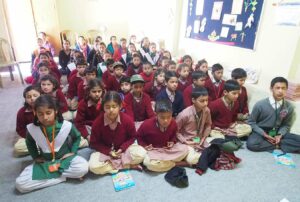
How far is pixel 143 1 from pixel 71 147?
15.8 feet

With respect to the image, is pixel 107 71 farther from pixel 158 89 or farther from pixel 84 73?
pixel 158 89

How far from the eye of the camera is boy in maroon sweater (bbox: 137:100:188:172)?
1.73 meters

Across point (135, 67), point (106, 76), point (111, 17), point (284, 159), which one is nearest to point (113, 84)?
point (106, 76)

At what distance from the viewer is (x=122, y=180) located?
1639 mm

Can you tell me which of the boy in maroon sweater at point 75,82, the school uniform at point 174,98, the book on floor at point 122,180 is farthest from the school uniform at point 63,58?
the book on floor at point 122,180

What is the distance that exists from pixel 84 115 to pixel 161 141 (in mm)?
810

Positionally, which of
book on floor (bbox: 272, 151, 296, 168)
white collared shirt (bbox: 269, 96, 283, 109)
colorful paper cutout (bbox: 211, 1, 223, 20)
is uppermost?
colorful paper cutout (bbox: 211, 1, 223, 20)

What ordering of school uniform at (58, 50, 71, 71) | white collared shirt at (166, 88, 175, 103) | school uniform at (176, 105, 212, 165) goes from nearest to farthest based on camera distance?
school uniform at (176, 105, 212, 165) → white collared shirt at (166, 88, 175, 103) → school uniform at (58, 50, 71, 71)

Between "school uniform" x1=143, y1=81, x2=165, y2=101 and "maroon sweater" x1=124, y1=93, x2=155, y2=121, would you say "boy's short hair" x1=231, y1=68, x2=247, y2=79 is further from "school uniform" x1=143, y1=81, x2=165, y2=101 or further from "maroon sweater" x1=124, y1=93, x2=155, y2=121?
"maroon sweater" x1=124, y1=93, x2=155, y2=121

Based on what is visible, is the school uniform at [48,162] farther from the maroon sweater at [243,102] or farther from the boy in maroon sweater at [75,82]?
the maroon sweater at [243,102]

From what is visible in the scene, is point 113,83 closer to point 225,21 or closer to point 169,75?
point 169,75

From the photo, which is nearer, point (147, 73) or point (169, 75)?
point (169, 75)

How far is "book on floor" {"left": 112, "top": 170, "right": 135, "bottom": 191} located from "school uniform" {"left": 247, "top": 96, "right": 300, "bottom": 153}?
4.14ft

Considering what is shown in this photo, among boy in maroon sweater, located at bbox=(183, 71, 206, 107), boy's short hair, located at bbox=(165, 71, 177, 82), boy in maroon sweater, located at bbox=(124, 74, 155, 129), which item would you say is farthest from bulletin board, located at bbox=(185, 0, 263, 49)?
boy in maroon sweater, located at bbox=(124, 74, 155, 129)
